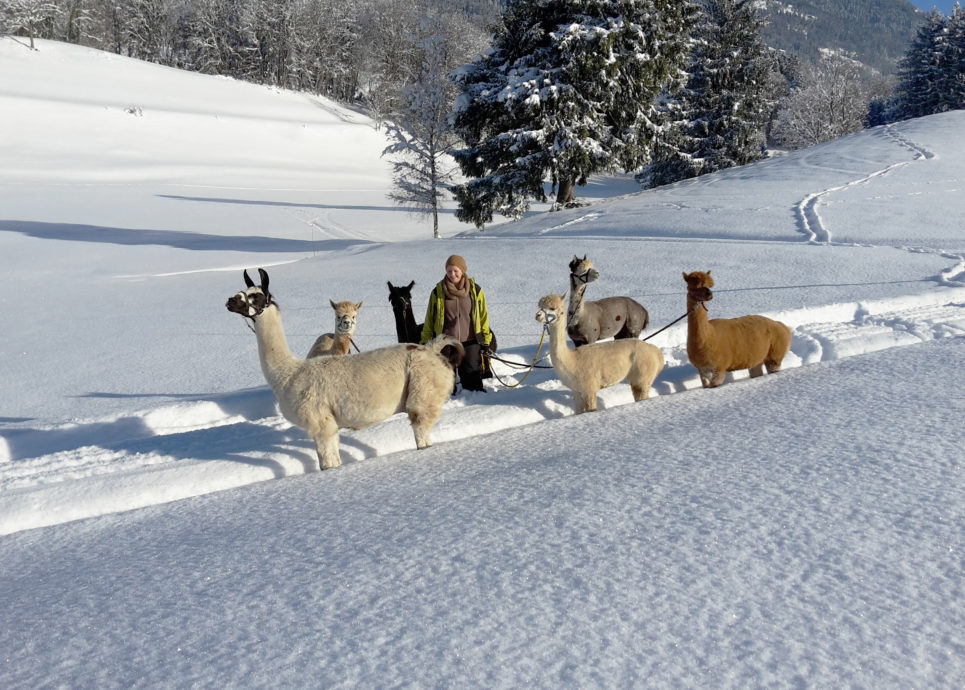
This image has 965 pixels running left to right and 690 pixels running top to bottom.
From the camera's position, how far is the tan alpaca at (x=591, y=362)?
4.65m

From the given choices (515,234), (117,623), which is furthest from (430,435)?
(515,234)

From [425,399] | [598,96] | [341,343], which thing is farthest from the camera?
[598,96]

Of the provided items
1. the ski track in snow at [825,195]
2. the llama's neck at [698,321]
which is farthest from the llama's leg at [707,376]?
the ski track in snow at [825,195]

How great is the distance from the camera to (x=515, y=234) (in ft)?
53.5

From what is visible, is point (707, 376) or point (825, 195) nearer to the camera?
point (707, 376)

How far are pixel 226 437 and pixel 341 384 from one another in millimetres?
1065

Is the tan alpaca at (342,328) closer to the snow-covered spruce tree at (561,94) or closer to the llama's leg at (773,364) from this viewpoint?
the llama's leg at (773,364)

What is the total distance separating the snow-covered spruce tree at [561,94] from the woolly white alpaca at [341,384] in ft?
52.0

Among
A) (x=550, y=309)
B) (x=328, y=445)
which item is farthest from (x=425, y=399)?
(x=550, y=309)

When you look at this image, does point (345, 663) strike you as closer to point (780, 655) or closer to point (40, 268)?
point (780, 655)

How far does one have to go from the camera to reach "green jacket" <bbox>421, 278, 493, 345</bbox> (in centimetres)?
554

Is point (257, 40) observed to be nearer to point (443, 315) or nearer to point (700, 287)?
point (443, 315)

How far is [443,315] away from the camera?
5.55 metres

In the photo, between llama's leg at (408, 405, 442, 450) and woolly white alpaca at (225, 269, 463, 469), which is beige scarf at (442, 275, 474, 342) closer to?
woolly white alpaca at (225, 269, 463, 469)
